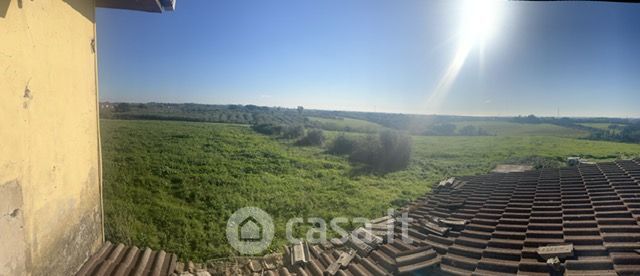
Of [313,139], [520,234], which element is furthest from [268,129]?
[520,234]

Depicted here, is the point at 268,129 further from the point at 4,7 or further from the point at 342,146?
the point at 4,7

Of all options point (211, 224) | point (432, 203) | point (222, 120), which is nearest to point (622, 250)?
point (432, 203)

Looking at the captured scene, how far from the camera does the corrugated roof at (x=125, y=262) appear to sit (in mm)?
4172

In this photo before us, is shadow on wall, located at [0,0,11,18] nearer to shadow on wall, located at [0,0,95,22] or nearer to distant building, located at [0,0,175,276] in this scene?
distant building, located at [0,0,175,276]

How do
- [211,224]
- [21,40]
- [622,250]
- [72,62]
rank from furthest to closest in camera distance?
[211,224] < [72,62] < [622,250] < [21,40]

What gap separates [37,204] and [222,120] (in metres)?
45.2

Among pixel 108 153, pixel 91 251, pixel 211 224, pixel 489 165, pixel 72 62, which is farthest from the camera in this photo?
pixel 489 165

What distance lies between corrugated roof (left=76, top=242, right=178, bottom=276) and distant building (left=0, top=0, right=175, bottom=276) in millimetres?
141

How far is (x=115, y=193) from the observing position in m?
13.5

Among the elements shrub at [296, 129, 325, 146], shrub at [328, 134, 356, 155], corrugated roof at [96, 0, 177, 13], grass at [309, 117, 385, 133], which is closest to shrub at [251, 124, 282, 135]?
shrub at [296, 129, 325, 146]

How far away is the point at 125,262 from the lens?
15.8ft

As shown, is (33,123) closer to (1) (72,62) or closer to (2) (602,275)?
(1) (72,62)

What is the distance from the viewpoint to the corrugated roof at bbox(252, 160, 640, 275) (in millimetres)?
3250

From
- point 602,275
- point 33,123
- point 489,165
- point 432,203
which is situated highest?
point 33,123
